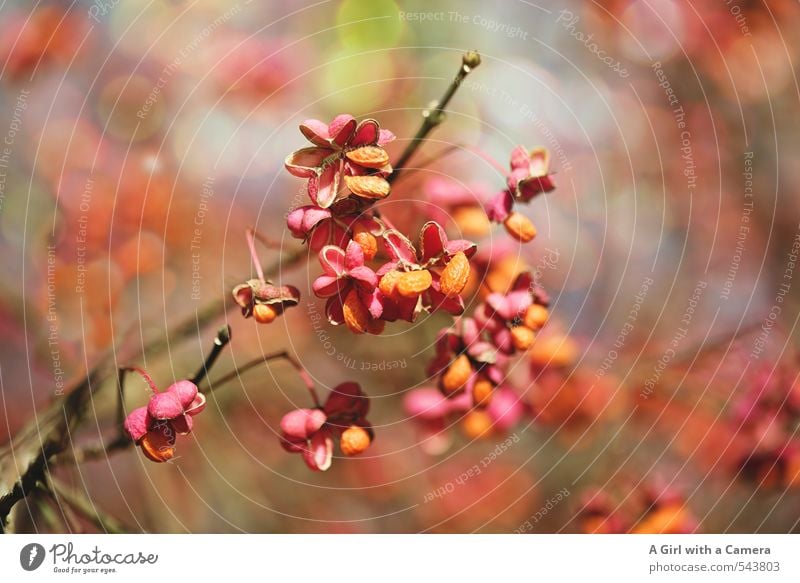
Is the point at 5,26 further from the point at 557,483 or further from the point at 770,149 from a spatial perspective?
the point at 770,149

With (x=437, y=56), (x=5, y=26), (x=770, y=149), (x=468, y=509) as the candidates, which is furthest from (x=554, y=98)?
(x=5, y=26)

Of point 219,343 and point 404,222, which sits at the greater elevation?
point 404,222

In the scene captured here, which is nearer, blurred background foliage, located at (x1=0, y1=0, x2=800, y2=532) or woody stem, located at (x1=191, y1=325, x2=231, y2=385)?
woody stem, located at (x1=191, y1=325, x2=231, y2=385)

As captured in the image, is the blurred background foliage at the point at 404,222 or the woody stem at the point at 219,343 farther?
the blurred background foliage at the point at 404,222

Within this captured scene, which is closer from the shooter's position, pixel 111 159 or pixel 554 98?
pixel 111 159

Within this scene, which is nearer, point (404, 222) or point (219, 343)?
point (219, 343)

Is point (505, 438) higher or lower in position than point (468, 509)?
higher
